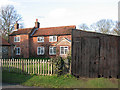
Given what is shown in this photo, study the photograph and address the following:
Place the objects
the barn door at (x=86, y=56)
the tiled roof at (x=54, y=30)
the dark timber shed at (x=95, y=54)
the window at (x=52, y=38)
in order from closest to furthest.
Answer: the dark timber shed at (x=95, y=54) → the barn door at (x=86, y=56) → the tiled roof at (x=54, y=30) → the window at (x=52, y=38)

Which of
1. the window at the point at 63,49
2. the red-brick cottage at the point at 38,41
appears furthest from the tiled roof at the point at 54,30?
the window at the point at 63,49

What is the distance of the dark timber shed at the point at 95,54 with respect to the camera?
8219mm

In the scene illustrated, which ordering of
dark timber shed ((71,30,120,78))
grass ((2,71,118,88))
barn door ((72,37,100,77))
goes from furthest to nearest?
barn door ((72,37,100,77)), dark timber shed ((71,30,120,78)), grass ((2,71,118,88))

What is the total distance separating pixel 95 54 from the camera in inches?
329

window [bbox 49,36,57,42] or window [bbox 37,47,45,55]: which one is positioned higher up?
window [bbox 49,36,57,42]

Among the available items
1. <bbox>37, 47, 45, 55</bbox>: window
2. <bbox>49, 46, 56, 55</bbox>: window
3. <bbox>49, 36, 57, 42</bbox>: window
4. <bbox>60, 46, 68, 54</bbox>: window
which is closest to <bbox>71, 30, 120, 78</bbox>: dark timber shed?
<bbox>60, 46, 68, 54</bbox>: window

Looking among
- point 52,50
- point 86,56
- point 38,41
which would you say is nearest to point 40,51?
point 38,41

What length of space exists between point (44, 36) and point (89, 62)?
70.1 ft

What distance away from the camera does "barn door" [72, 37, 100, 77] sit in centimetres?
835

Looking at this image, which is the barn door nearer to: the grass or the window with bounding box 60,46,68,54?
the grass

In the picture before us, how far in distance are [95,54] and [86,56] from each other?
2.03ft

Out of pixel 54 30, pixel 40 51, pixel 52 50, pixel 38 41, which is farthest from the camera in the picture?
pixel 54 30

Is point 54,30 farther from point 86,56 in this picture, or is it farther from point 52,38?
point 86,56

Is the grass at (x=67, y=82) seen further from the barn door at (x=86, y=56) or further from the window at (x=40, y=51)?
the window at (x=40, y=51)
